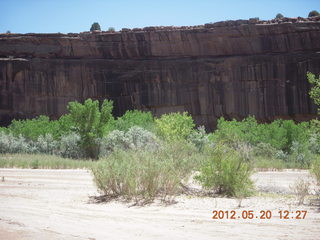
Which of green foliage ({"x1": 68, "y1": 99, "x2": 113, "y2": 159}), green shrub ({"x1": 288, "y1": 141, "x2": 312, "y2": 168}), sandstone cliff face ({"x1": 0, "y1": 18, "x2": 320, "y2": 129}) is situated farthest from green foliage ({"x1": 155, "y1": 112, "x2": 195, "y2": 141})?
sandstone cliff face ({"x1": 0, "y1": 18, "x2": 320, "y2": 129})

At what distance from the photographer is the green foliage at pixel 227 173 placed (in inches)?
413

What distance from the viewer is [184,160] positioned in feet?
37.7

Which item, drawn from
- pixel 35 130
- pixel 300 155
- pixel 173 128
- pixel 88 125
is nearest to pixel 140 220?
pixel 300 155

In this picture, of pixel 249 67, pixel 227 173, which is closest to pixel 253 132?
pixel 249 67

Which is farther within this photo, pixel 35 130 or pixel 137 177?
pixel 35 130

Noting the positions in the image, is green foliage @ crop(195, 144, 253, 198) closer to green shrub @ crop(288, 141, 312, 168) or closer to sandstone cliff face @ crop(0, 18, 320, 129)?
green shrub @ crop(288, 141, 312, 168)

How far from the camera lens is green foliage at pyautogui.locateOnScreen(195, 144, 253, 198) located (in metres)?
10.5

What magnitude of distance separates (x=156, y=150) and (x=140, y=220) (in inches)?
208

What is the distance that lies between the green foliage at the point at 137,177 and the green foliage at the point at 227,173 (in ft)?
2.92

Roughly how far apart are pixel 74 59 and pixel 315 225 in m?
41.8

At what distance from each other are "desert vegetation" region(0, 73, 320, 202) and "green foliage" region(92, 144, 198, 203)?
25 mm

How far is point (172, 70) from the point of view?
42906 mm

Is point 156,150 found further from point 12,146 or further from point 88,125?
point 12,146

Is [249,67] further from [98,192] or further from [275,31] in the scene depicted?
[98,192]
